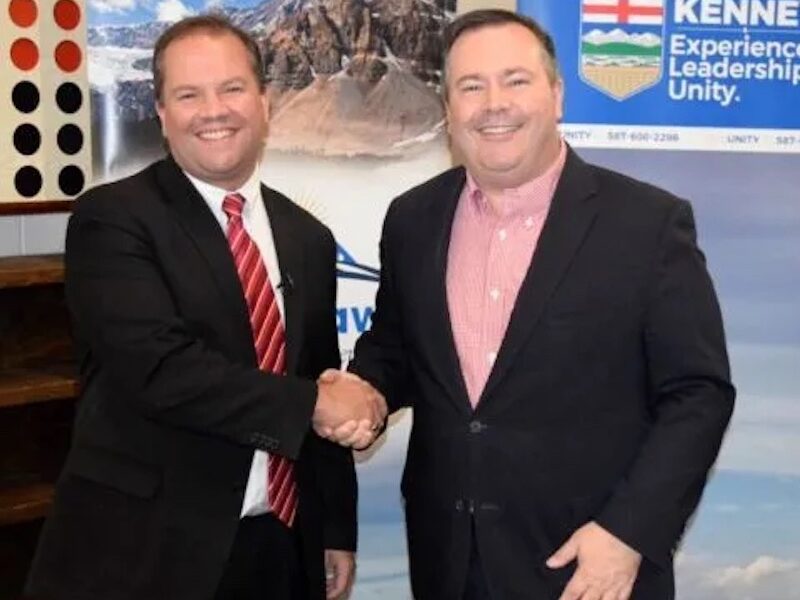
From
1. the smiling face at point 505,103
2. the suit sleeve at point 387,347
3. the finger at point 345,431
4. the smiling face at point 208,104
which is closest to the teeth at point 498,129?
the smiling face at point 505,103

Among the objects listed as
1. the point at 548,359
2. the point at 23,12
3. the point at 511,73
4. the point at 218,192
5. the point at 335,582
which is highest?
the point at 23,12

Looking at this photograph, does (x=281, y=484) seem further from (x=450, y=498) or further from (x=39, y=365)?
(x=39, y=365)

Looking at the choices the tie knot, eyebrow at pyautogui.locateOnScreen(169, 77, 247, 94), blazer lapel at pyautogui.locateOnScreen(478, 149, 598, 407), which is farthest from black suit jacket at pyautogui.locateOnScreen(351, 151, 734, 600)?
eyebrow at pyautogui.locateOnScreen(169, 77, 247, 94)

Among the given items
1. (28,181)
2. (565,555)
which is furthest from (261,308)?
(28,181)

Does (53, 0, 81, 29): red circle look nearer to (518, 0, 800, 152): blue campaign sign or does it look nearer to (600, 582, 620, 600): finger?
(518, 0, 800, 152): blue campaign sign

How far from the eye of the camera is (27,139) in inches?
104

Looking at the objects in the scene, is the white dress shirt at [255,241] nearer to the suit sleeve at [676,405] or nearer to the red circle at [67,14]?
the suit sleeve at [676,405]

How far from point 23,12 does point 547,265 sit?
4.68ft

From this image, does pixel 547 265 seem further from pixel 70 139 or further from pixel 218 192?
pixel 70 139

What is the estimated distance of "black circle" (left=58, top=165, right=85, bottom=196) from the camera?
2.73 metres

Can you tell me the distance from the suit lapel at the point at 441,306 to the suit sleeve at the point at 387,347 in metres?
0.13

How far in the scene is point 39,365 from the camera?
8.93ft

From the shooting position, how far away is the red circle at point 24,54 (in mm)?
2598

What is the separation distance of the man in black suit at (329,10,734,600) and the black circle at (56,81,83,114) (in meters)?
1.10
